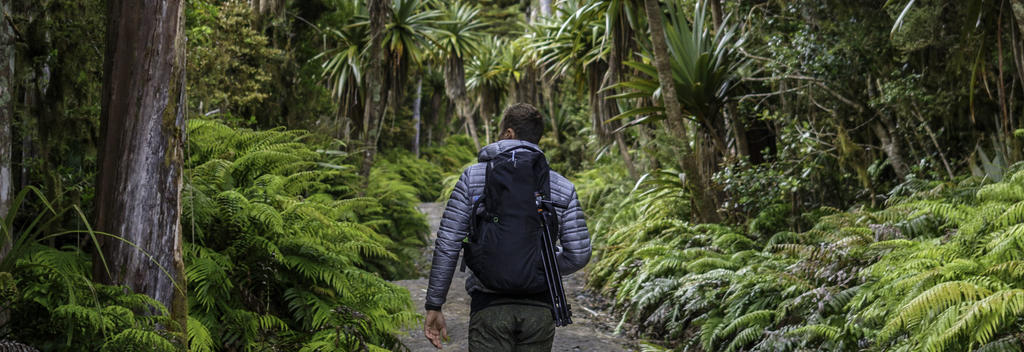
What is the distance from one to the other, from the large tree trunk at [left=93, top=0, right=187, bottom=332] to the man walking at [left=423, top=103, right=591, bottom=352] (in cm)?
154

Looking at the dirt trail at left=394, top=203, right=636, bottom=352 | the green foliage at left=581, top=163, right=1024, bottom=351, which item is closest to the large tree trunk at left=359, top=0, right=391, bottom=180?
the dirt trail at left=394, top=203, right=636, bottom=352

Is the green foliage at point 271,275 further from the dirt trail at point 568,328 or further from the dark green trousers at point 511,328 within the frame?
the dark green trousers at point 511,328

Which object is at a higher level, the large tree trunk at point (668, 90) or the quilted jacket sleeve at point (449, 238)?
the large tree trunk at point (668, 90)

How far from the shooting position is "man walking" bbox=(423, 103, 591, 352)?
2793mm

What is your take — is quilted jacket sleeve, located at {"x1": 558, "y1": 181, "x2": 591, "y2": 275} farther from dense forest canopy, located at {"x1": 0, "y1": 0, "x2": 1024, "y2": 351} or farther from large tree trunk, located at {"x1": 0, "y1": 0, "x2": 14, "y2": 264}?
large tree trunk, located at {"x1": 0, "y1": 0, "x2": 14, "y2": 264}

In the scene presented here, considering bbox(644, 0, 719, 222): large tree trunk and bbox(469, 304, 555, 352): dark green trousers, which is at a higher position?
bbox(644, 0, 719, 222): large tree trunk

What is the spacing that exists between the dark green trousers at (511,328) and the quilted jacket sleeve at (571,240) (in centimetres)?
24

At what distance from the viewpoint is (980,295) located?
3.36 metres

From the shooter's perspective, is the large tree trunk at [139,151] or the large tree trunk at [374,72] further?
the large tree trunk at [374,72]

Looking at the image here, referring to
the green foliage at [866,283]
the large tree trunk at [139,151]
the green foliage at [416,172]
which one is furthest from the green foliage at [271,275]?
the green foliage at [416,172]

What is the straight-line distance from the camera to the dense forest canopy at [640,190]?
3.62 meters

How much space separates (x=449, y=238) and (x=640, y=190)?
8417 millimetres

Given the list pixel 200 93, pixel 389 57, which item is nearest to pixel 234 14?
pixel 200 93

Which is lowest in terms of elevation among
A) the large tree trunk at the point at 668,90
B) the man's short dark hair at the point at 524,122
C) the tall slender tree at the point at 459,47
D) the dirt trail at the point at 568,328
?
the dirt trail at the point at 568,328
